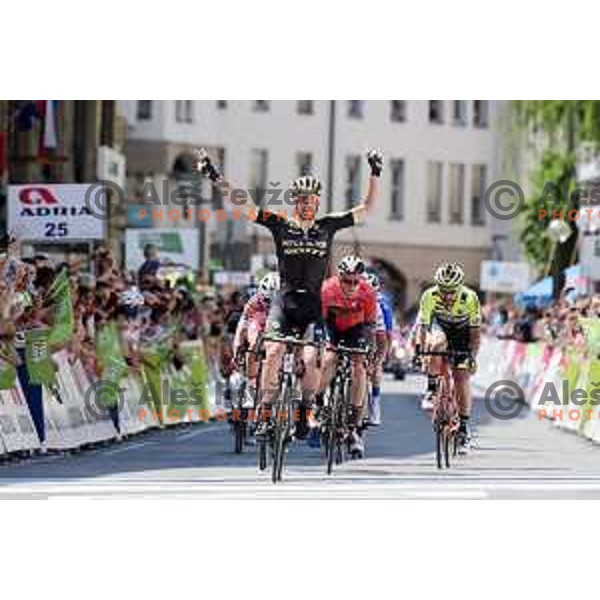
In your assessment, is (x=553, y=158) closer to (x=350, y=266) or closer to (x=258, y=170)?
(x=258, y=170)

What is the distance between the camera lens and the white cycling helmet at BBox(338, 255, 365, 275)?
18.7 metres

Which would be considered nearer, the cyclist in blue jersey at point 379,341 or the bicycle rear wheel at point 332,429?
the bicycle rear wheel at point 332,429

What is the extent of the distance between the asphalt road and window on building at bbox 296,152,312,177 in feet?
5.87

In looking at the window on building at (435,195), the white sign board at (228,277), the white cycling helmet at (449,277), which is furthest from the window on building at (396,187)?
the white sign board at (228,277)

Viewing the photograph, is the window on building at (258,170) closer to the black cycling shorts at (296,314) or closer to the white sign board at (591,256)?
the black cycling shorts at (296,314)

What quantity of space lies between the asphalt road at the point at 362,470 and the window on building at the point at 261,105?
7.74 ft

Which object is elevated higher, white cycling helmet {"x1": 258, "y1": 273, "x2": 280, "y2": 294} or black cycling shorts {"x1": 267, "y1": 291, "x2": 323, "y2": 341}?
white cycling helmet {"x1": 258, "y1": 273, "x2": 280, "y2": 294}

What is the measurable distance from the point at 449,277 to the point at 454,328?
1.29 feet

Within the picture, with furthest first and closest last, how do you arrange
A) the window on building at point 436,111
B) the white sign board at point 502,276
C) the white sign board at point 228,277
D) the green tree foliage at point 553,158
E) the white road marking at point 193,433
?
the white sign board at point 228,277 → the white sign board at point 502,276 → the green tree foliage at point 553,158 → the white road marking at point 193,433 → the window on building at point 436,111

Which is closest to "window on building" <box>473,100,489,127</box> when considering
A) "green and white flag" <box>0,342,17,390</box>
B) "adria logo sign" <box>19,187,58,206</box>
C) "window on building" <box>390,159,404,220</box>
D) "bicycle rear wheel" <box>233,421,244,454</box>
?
"window on building" <box>390,159,404,220</box>

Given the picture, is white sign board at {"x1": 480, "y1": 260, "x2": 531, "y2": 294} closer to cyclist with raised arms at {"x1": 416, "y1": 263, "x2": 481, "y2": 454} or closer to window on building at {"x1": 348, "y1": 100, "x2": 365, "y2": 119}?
cyclist with raised arms at {"x1": 416, "y1": 263, "x2": 481, "y2": 454}

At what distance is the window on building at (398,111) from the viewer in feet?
63.6
